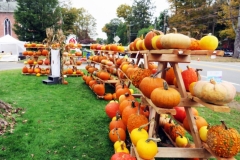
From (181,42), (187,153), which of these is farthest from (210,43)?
(187,153)

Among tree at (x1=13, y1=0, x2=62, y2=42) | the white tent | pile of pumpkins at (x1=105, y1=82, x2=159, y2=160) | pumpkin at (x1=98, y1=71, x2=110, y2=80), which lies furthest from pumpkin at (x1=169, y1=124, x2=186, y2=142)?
tree at (x1=13, y1=0, x2=62, y2=42)

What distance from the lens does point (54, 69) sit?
391 inches

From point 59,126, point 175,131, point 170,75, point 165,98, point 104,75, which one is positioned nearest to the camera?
point 165,98

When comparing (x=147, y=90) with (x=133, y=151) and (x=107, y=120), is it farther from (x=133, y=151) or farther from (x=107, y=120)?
(x=107, y=120)

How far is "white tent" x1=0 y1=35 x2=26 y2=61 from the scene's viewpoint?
24656 millimetres

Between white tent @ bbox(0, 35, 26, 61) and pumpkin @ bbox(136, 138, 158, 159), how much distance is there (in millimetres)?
25152

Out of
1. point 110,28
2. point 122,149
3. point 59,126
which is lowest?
point 59,126

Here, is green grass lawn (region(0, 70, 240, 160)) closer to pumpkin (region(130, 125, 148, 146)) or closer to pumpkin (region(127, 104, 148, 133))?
pumpkin (region(127, 104, 148, 133))

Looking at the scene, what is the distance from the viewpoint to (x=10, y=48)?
29.7 metres

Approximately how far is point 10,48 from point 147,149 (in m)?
31.3

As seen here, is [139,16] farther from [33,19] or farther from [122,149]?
[122,149]

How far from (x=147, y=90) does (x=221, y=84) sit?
905 millimetres

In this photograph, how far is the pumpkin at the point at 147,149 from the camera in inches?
104

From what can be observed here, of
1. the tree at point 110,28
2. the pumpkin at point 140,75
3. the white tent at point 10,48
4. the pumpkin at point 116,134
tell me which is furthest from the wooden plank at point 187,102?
the tree at point 110,28
